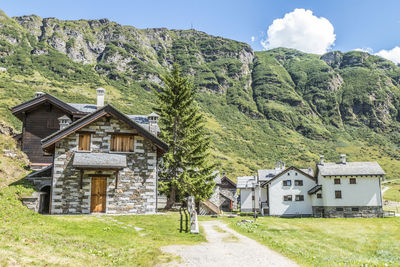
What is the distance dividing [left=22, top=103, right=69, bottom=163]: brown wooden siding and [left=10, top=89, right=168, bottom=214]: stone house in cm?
733

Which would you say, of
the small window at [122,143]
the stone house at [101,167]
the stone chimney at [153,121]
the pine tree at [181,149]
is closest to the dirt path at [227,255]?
the stone house at [101,167]

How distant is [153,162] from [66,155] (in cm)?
672

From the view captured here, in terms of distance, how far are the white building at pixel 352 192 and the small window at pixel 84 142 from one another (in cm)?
3880

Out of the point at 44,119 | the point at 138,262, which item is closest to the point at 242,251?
the point at 138,262

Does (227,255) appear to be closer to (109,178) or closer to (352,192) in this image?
(109,178)

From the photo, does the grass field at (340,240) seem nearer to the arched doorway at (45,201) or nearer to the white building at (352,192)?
the white building at (352,192)

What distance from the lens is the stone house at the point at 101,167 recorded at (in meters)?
22.4

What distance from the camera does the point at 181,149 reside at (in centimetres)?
3188

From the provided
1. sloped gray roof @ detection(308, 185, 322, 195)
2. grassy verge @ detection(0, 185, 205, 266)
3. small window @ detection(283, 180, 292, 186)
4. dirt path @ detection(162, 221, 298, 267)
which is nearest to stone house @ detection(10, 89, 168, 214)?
grassy verge @ detection(0, 185, 205, 266)

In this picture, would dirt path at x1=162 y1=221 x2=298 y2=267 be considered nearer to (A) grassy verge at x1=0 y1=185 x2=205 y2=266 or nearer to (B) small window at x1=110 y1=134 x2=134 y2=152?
(A) grassy verge at x1=0 y1=185 x2=205 y2=266

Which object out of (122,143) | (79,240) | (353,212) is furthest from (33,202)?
(353,212)

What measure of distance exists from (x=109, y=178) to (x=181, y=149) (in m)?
10.3

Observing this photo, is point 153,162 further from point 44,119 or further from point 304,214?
point 304,214

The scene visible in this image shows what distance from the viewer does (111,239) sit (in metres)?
13.3
